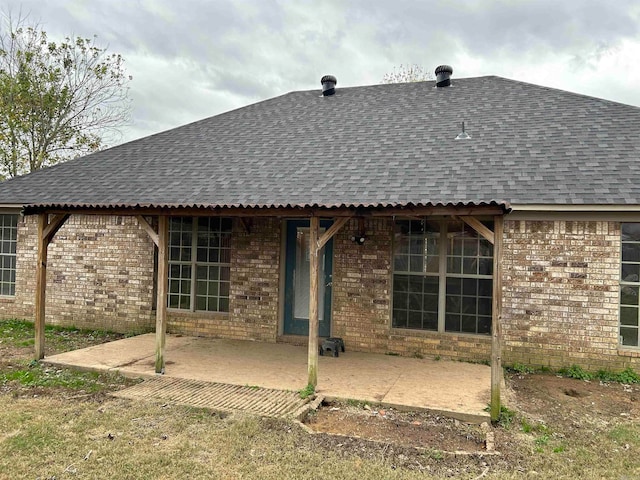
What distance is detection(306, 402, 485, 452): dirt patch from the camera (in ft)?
14.8

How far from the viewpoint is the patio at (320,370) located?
562cm

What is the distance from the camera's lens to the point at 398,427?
486 cm

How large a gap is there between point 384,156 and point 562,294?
3.69 m

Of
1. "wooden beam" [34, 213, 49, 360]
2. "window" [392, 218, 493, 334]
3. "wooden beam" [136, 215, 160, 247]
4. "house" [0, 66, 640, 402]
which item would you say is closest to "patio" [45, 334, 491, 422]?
"wooden beam" [34, 213, 49, 360]

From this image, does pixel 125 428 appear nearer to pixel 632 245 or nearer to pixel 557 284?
pixel 557 284

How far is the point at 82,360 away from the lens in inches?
279

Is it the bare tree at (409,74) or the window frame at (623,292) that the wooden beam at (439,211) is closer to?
the window frame at (623,292)

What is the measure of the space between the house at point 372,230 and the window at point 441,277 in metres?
0.02

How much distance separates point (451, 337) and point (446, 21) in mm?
13890

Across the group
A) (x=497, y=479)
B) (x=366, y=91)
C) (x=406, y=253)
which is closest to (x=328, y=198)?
(x=406, y=253)

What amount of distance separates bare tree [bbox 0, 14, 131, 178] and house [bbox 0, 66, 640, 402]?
10968mm

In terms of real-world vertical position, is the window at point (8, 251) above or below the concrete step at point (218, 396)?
above

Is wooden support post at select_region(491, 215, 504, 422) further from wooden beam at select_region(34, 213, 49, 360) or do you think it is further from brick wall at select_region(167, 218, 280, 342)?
wooden beam at select_region(34, 213, 49, 360)

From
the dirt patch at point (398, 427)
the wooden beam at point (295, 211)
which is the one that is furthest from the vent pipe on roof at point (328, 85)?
the dirt patch at point (398, 427)
